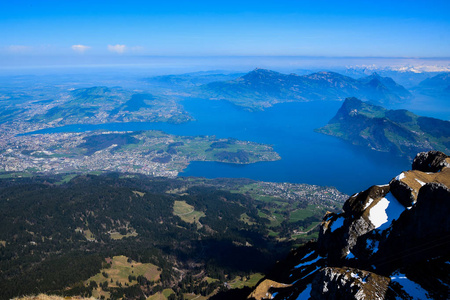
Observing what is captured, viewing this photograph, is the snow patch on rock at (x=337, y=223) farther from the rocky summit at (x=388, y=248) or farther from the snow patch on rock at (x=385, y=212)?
the snow patch on rock at (x=385, y=212)

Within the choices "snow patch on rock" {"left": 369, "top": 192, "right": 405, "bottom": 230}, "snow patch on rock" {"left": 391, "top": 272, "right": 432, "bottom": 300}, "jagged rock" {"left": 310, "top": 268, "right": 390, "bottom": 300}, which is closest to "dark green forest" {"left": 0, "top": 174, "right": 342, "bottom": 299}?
"snow patch on rock" {"left": 369, "top": 192, "right": 405, "bottom": 230}

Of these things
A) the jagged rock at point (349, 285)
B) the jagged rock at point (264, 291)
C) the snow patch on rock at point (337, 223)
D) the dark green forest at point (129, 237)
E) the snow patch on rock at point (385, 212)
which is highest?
the snow patch on rock at point (385, 212)

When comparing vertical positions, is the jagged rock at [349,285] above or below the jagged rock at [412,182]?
below

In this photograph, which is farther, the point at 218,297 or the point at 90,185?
the point at 90,185

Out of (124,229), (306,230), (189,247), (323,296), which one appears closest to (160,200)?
(124,229)

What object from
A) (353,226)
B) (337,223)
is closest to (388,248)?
(353,226)

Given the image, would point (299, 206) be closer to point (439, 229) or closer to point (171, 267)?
point (171, 267)

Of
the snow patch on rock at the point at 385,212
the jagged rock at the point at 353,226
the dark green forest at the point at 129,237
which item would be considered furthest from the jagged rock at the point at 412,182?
the dark green forest at the point at 129,237
